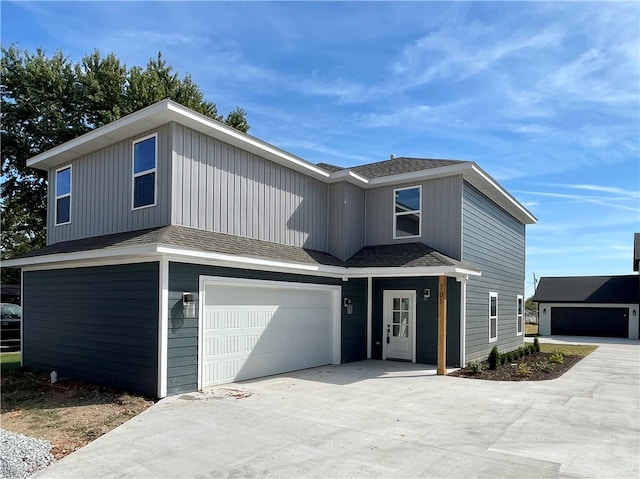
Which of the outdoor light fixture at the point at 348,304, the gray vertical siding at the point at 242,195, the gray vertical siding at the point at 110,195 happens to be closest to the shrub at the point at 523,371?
the outdoor light fixture at the point at 348,304

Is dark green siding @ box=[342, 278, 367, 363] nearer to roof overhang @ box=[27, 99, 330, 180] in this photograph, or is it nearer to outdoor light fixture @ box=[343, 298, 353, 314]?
outdoor light fixture @ box=[343, 298, 353, 314]

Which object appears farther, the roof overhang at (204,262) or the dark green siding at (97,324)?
the dark green siding at (97,324)

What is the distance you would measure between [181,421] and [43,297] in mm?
6392

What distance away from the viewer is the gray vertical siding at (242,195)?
9.20 meters

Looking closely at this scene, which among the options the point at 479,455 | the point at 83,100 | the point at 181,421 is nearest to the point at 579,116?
the point at 479,455

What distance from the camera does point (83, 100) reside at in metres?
19.3

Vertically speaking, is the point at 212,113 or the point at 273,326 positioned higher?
the point at 212,113

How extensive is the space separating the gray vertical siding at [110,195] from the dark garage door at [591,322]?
1029 inches

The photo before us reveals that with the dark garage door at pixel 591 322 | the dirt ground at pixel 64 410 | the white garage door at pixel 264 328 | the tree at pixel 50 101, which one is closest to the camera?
the dirt ground at pixel 64 410

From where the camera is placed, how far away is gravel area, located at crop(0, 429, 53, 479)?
15.1 ft

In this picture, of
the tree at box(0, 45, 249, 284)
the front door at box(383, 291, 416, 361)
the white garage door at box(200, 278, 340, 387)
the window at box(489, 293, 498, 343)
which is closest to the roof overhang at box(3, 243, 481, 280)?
the white garage door at box(200, 278, 340, 387)

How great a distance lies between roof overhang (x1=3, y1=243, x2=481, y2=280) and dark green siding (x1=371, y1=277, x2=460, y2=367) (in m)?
1.03

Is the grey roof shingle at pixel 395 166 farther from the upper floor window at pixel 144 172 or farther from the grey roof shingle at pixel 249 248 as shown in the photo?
the upper floor window at pixel 144 172

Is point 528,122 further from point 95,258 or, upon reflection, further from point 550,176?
point 95,258
